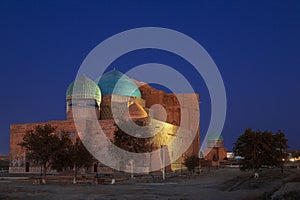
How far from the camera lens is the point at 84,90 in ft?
176

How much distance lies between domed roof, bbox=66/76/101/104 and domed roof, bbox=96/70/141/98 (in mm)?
3446

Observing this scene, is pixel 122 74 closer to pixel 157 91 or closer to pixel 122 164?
pixel 157 91

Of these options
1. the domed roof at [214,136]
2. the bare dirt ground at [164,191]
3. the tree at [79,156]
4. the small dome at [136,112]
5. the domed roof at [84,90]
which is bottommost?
the bare dirt ground at [164,191]

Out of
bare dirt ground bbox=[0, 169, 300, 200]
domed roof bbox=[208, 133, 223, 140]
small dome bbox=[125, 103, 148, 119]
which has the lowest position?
bare dirt ground bbox=[0, 169, 300, 200]

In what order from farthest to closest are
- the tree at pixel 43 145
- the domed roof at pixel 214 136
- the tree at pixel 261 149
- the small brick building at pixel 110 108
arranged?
the domed roof at pixel 214 136, the small brick building at pixel 110 108, the tree at pixel 261 149, the tree at pixel 43 145

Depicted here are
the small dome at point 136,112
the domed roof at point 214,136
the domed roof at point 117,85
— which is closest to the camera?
the small dome at point 136,112

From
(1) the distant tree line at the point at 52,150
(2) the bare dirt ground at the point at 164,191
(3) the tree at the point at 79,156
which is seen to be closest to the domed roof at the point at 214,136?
(1) the distant tree line at the point at 52,150

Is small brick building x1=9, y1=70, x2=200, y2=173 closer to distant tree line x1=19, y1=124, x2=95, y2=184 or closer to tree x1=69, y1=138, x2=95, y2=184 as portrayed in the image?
tree x1=69, y1=138, x2=95, y2=184

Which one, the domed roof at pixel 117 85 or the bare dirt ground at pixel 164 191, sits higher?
the domed roof at pixel 117 85

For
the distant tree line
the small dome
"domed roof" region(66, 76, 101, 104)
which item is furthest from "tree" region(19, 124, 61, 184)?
"domed roof" region(66, 76, 101, 104)

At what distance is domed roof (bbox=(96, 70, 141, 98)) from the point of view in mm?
58625

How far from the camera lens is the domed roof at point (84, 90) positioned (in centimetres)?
5359

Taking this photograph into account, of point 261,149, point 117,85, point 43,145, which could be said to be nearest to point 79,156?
point 43,145

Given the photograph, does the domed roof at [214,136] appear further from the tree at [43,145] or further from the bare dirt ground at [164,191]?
the bare dirt ground at [164,191]
